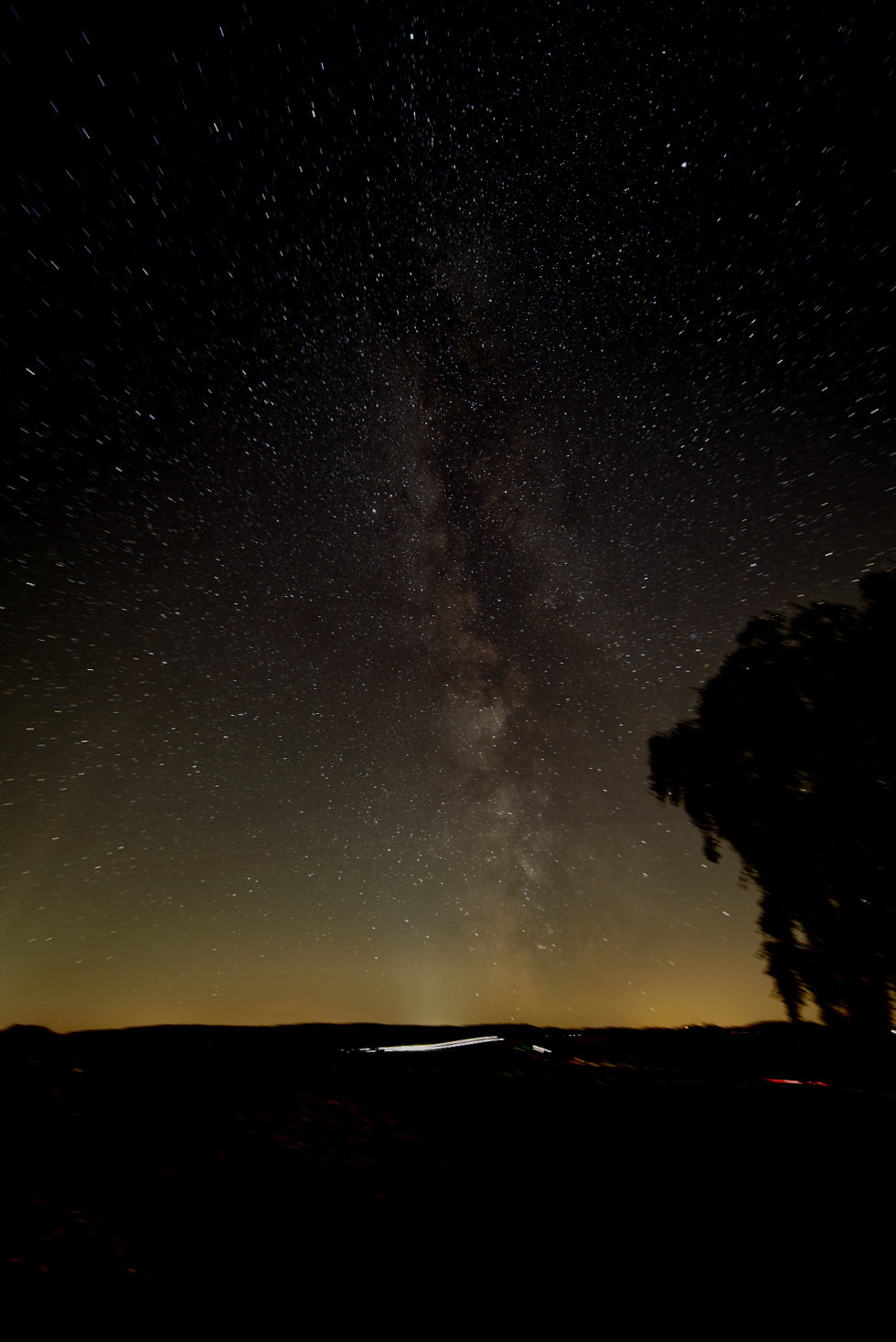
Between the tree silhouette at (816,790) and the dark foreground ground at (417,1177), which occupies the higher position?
the tree silhouette at (816,790)

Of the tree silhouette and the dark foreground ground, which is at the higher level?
the tree silhouette

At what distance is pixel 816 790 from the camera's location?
1216cm

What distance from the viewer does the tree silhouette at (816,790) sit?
442 inches

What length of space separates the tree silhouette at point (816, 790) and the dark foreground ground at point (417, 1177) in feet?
21.4

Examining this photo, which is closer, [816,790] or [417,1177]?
[417,1177]

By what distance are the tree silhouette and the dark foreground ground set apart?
257 inches

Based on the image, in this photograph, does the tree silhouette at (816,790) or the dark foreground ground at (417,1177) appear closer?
the dark foreground ground at (417,1177)

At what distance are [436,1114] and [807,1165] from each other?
10.4 feet

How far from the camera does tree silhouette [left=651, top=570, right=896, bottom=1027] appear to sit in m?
11.2

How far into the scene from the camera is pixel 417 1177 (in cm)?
360

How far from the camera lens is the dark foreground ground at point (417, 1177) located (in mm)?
2494

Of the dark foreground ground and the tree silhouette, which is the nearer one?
the dark foreground ground

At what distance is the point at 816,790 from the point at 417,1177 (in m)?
12.7

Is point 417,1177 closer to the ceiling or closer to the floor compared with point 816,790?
closer to the floor
